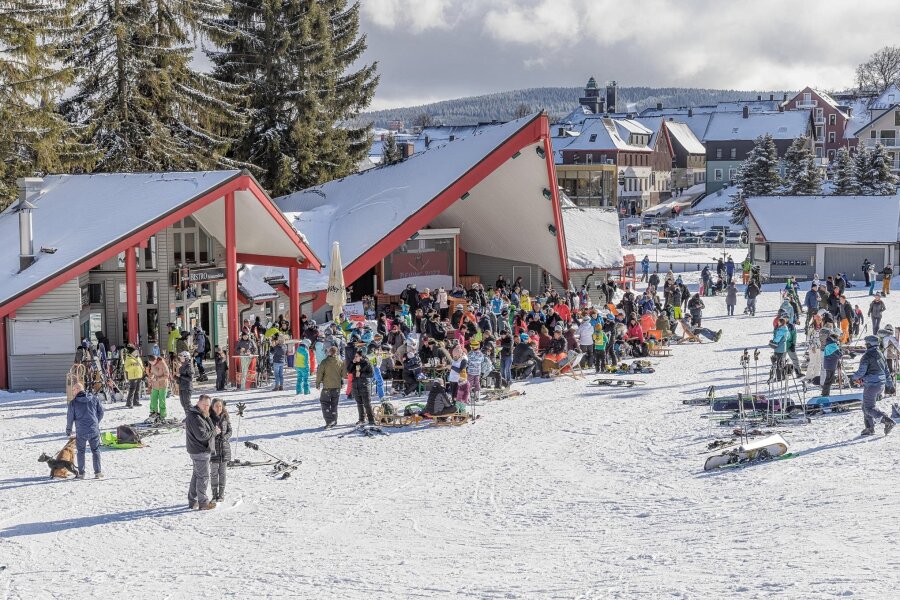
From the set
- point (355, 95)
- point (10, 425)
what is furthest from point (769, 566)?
point (355, 95)

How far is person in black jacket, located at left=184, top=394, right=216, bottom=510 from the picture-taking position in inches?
464

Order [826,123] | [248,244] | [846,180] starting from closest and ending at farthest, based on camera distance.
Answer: [248,244]
[846,180]
[826,123]

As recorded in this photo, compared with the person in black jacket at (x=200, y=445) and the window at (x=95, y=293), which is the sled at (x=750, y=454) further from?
Answer: the window at (x=95, y=293)

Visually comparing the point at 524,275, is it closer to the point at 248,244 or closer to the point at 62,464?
the point at 248,244

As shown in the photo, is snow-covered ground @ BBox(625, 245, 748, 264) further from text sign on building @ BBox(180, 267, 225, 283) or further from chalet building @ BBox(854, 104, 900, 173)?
chalet building @ BBox(854, 104, 900, 173)

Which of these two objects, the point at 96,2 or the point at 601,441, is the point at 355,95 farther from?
the point at 601,441

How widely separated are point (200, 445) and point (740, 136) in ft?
263

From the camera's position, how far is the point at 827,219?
4103 centimetres

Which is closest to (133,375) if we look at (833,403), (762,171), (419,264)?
(833,403)

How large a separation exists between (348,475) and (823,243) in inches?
1208

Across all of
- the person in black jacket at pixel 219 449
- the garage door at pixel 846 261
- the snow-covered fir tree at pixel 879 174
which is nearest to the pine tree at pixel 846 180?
the snow-covered fir tree at pixel 879 174

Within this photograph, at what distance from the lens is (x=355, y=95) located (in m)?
46.5

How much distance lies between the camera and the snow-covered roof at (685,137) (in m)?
88.1

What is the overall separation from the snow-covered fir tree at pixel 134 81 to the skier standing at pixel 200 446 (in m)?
22.6
